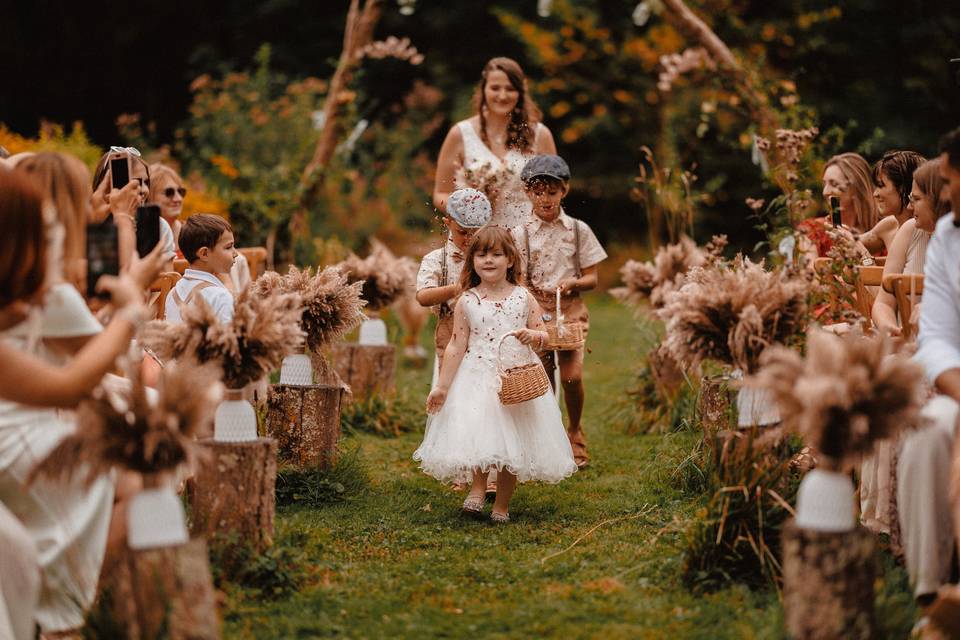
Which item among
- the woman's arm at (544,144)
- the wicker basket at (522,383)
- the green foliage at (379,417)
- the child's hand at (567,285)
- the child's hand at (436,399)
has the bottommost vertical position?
the green foliage at (379,417)

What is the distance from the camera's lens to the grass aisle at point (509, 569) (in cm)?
367

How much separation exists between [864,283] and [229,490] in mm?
2837

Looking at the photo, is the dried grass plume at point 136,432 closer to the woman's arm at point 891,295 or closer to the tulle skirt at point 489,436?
the tulle skirt at point 489,436

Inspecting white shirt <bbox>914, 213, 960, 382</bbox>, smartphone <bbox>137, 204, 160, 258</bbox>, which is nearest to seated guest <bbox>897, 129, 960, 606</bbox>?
white shirt <bbox>914, 213, 960, 382</bbox>

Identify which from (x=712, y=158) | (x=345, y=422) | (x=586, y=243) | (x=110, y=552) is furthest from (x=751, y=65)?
(x=712, y=158)

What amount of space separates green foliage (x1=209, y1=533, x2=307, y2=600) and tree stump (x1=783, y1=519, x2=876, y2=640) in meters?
1.86

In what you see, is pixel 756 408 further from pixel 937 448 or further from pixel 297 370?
pixel 297 370

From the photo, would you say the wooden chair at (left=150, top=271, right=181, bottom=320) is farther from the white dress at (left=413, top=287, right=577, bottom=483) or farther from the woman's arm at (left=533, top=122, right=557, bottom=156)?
the woman's arm at (left=533, top=122, right=557, bottom=156)

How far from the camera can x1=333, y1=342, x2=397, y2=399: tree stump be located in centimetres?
777

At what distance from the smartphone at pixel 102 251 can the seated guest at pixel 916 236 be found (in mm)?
2831

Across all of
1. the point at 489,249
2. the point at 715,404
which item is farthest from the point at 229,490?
the point at 715,404

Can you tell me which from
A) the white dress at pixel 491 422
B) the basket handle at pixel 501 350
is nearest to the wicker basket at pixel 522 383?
the basket handle at pixel 501 350

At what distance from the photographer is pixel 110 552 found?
A: 3.53 metres

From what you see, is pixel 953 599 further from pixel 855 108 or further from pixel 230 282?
pixel 855 108
